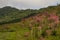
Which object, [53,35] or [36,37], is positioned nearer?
[36,37]

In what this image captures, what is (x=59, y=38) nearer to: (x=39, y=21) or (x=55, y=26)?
(x=55, y=26)

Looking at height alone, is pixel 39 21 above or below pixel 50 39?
above

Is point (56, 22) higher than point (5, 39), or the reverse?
point (56, 22)

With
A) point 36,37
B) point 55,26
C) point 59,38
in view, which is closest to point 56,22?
point 55,26

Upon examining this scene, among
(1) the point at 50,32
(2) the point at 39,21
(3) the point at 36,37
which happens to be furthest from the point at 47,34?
(2) the point at 39,21

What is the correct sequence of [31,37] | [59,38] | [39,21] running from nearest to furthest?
[31,37], [59,38], [39,21]

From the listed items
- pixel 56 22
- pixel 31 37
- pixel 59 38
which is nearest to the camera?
pixel 31 37

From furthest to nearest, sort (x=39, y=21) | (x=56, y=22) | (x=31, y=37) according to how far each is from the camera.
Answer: (x=39, y=21), (x=56, y=22), (x=31, y=37)

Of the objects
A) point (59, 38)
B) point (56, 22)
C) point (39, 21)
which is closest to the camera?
point (59, 38)

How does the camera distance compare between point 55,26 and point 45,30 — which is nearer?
point 45,30

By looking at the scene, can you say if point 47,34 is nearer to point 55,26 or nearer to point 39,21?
point 55,26
